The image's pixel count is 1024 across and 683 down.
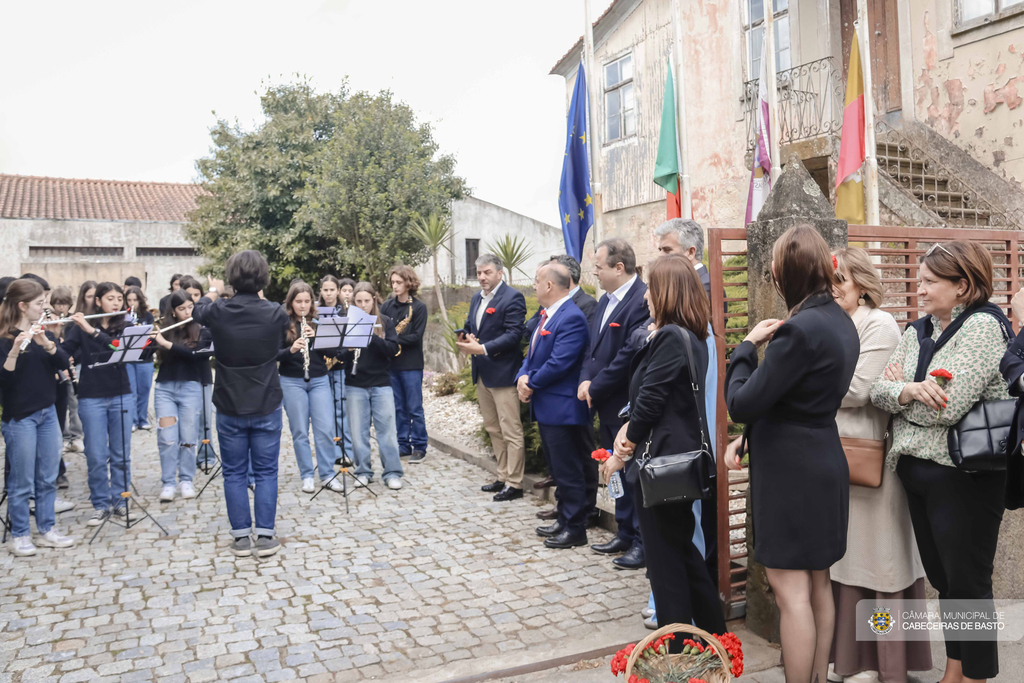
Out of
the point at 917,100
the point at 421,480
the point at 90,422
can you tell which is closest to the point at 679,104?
the point at 917,100

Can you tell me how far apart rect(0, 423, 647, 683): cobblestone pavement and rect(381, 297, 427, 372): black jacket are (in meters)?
2.21

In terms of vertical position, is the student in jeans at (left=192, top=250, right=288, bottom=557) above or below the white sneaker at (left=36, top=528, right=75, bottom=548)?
above

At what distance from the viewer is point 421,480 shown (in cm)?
830

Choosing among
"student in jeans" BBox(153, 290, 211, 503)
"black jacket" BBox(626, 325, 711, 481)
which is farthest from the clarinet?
"black jacket" BBox(626, 325, 711, 481)

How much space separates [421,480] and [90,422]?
3.22 metres

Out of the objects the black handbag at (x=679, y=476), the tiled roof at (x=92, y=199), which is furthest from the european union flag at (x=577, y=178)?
the tiled roof at (x=92, y=199)

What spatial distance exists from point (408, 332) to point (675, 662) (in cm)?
622

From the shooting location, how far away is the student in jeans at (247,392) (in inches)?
232

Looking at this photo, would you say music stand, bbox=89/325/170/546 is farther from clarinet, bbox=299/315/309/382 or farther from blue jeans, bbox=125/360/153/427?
blue jeans, bbox=125/360/153/427

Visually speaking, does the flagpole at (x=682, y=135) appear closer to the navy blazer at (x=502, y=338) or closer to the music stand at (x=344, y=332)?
the navy blazer at (x=502, y=338)

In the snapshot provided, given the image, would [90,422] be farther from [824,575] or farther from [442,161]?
[442,161]

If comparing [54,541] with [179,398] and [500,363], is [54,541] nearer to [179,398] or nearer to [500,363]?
[179,398]

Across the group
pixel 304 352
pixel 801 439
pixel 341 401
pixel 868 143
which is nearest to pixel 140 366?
pixel 341 401

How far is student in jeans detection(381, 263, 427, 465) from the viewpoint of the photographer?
29.0ft
